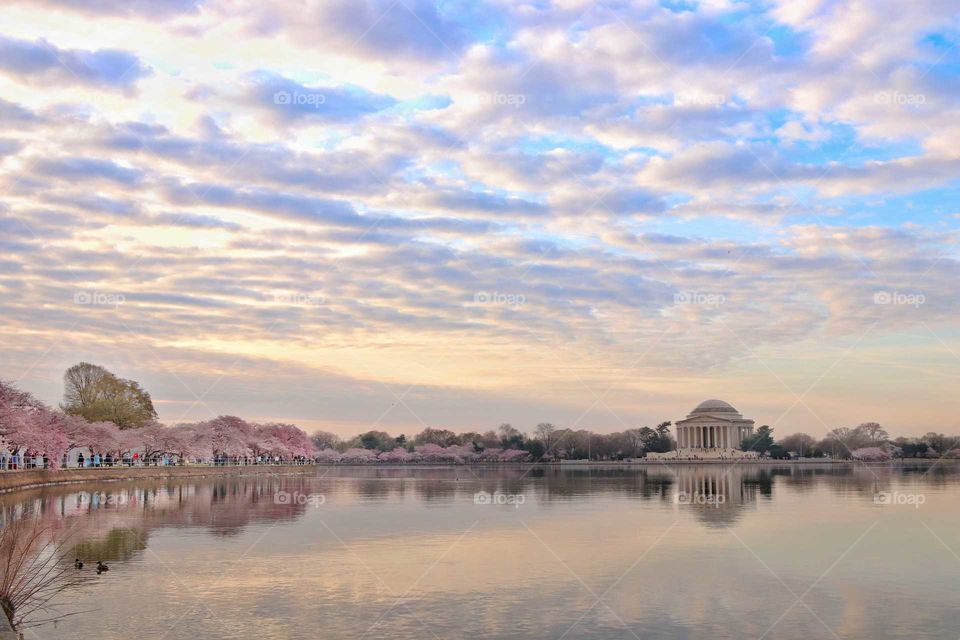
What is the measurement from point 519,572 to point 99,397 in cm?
12566

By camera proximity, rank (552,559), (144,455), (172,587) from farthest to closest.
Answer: (144,455)
(552,559)
(172,587)

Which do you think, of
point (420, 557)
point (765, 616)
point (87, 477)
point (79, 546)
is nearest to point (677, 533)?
point (420, 557)

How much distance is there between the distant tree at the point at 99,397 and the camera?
13612 cm

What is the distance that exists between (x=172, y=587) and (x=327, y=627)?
7528 millimetres

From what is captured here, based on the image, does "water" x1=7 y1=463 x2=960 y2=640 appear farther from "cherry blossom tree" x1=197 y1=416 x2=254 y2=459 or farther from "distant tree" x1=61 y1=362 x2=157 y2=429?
"cherry blossom tree" x1=197 y1=416 x2=254 y2=459

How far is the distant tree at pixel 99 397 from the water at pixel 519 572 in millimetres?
83257

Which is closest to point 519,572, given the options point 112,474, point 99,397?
point 112,474

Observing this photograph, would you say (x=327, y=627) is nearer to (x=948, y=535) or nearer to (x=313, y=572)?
(x=313, y=572)

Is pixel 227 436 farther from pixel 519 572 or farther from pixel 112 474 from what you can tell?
pixel 519 572

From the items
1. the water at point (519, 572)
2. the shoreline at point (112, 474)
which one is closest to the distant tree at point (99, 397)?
the shoreline at point (112, 474)

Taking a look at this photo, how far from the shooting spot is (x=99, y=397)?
14125 cm

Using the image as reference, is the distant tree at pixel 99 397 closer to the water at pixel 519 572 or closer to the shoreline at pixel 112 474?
the shoreline at pixel 112 474

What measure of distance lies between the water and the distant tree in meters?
83.3

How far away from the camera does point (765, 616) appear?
23.6 meters
